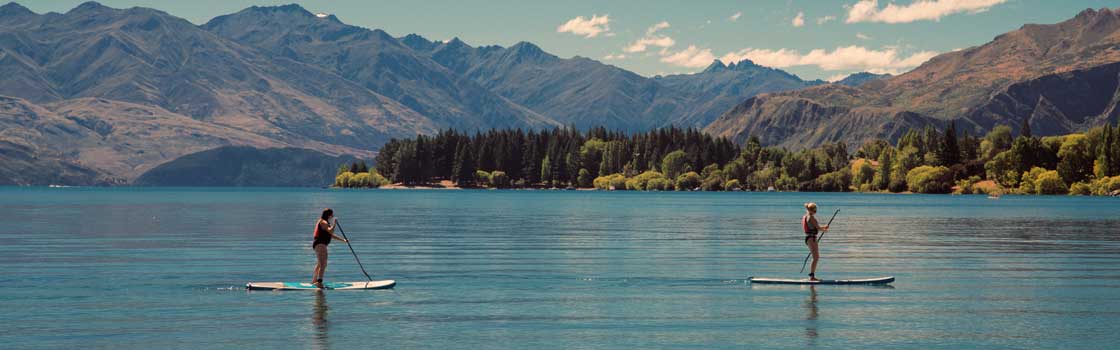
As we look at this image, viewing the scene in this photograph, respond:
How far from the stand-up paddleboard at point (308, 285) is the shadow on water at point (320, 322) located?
0.82 m

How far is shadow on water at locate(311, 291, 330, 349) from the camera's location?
107ft

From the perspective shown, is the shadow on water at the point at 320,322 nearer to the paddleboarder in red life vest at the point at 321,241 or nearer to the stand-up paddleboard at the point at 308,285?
the stand-up paddleboard at the point at 308,285

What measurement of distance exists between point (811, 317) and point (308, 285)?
65.1 feet

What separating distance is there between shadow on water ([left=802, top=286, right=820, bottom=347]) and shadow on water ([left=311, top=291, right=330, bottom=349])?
1362cm

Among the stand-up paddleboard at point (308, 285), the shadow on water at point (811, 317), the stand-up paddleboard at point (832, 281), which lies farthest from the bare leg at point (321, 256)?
the shadow on water at point (811, 317)

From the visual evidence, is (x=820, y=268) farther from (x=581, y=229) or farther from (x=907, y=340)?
(x=581, y=229)

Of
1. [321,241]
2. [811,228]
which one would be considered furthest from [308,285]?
[811,228]

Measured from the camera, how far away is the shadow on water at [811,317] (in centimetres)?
3344

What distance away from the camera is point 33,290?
46.0 meters

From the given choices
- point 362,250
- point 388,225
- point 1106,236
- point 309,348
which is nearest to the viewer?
point 309,348

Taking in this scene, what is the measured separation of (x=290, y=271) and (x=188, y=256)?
42.6ft

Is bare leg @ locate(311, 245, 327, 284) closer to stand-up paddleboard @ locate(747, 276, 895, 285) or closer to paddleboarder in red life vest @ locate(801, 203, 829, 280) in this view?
stand-up paddleboard @ locate(747, 276, 895, 285)

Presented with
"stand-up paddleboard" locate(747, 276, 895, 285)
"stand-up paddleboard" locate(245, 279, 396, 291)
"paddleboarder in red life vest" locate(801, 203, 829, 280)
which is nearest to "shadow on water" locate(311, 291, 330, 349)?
"stand-up paddleboard" locate(245, 279, 396, 291)

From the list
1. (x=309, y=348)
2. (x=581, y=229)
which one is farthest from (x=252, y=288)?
(x=581, y=229)
